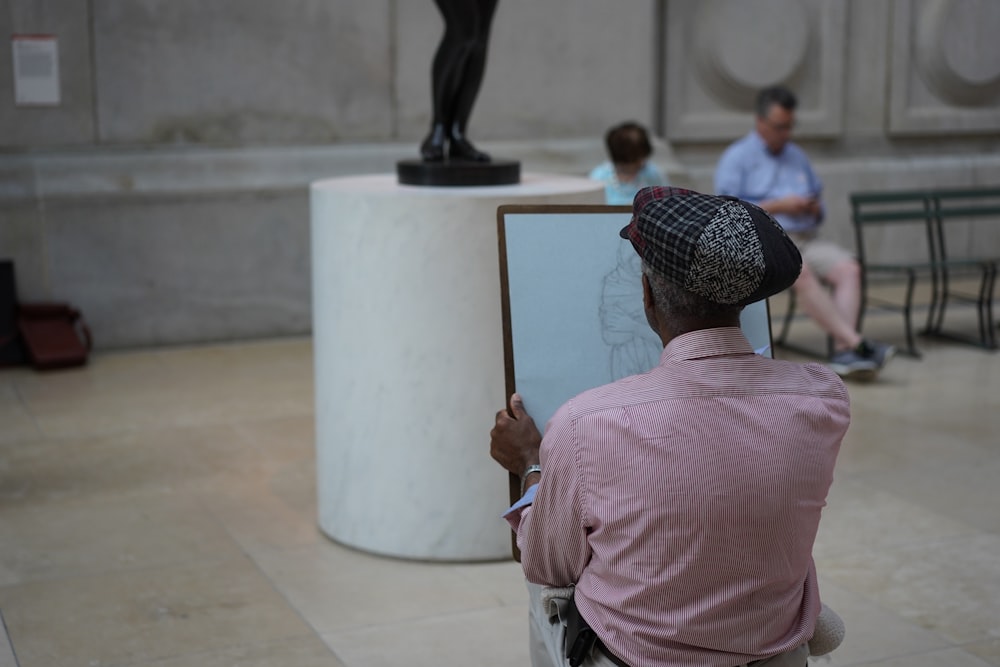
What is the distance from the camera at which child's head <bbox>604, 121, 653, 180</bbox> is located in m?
6.73

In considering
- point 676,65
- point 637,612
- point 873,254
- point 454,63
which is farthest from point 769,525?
point 873,254

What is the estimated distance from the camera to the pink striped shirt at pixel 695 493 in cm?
230

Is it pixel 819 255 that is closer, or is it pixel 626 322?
pixel 626 322

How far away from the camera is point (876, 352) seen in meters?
7.82

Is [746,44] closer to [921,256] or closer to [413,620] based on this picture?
[921,256]

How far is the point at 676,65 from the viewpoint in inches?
407

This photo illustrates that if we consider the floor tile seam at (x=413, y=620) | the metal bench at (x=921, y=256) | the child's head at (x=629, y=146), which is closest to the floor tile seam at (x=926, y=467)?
the child's head at (x=629, y=146)

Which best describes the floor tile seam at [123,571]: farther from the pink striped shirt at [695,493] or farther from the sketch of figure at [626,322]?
the pink striped shirt at [695,493]

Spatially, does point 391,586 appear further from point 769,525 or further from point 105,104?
point 105,104


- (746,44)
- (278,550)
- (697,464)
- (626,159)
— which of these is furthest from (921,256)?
(697,464)

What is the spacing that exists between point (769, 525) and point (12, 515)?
3900mm

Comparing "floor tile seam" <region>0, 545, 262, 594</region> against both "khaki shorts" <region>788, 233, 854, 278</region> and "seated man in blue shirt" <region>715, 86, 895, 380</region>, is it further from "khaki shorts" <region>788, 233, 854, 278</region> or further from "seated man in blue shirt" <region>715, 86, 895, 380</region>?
"khaki shorts" <region>788, 233, 854, 278</region>

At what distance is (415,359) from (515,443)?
1.93 metres

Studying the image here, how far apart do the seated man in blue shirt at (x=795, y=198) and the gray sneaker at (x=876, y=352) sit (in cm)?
3
